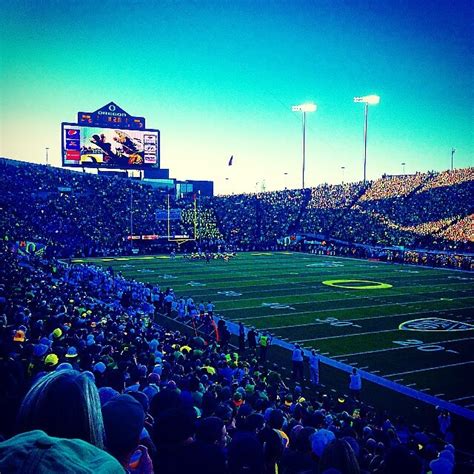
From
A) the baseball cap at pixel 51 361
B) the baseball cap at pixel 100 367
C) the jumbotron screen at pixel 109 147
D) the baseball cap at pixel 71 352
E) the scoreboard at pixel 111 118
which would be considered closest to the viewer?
the baseball cap at pixel 51 361

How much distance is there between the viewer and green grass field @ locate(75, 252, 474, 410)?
12547 millimetres

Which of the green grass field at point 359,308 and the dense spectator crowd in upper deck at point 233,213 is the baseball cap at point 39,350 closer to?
the green grass field at point 359,308

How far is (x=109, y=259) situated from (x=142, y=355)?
3183 centimetres

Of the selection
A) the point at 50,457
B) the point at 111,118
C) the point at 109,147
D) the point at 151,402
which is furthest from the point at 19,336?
the point at 111,118

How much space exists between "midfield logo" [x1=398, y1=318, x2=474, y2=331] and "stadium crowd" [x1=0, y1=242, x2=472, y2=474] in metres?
5.93

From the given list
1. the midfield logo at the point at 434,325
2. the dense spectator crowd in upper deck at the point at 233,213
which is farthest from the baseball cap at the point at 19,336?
the dense spectator crowd in upper deck at the point at 233,213

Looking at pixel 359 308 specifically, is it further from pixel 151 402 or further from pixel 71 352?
pixel 151 402

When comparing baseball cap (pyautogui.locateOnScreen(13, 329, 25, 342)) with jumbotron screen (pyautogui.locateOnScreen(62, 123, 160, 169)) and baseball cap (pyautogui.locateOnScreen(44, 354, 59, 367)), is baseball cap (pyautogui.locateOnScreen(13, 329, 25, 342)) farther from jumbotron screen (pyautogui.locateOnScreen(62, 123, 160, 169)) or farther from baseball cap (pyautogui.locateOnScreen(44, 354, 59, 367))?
jumbotron screen (pyautogui.locateOnScreen(62, 123, 160, 169))

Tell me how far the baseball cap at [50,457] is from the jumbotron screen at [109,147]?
48.6 metres

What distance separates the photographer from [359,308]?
19.9 metres

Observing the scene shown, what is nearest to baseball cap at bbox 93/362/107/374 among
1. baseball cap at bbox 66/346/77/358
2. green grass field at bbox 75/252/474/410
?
baseball cap at bbox 66/346/77/358

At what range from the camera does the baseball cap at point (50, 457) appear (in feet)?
3.41

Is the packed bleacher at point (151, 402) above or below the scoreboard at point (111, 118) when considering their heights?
below

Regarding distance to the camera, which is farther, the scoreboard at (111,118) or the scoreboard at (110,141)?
the scoreboard at (111,118)
